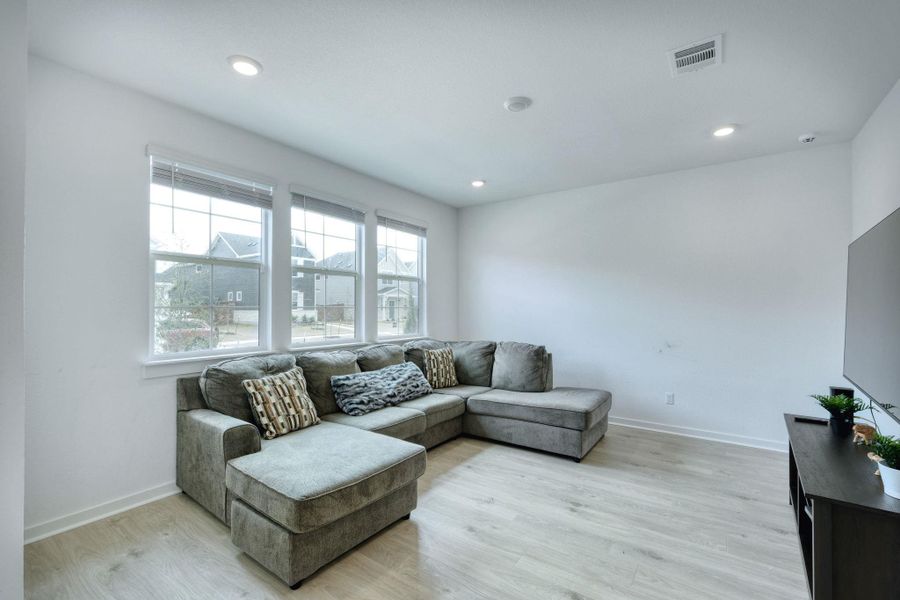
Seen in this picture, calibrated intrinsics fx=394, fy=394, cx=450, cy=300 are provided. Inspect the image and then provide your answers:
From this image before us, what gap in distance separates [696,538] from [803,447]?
74 centimetres

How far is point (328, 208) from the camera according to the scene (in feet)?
12.4

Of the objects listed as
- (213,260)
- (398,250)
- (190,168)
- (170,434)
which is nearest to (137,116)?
(190,168)

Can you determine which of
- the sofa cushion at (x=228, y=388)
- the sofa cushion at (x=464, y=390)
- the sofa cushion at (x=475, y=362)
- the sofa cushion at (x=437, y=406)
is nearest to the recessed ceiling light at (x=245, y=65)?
the sofa cushion at (x=228, y=388)

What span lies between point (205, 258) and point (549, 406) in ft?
9.64

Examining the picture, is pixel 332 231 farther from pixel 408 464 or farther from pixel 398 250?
pixel 408 464

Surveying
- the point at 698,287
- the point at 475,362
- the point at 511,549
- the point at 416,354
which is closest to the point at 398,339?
the point at 416,354

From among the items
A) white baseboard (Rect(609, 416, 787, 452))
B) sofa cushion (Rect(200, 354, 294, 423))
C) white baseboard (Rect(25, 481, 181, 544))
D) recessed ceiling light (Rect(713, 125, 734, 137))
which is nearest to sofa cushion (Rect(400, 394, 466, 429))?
sofa cushion (Rect(200, 354, 294, 423))

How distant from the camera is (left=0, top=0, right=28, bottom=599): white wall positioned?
4.39 ft

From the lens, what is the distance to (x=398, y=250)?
185 inches

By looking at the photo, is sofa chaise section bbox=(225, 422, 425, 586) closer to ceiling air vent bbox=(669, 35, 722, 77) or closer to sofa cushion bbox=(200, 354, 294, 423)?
sofa cushion bbox=(200, 354, 294, 423)

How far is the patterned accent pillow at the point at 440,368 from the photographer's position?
4.11m

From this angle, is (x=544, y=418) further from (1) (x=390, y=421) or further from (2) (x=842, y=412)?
(2) (x=842, y=412)

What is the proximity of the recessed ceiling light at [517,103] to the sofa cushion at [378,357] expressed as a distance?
A: 7.87ft

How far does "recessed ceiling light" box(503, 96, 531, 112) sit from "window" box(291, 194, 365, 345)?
Answer: 76.9 inches
